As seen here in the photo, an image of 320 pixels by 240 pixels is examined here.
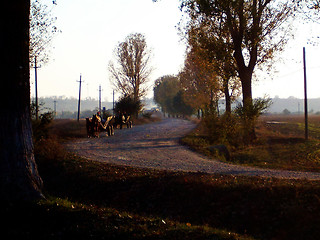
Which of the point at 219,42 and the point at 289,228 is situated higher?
the point at 219,42

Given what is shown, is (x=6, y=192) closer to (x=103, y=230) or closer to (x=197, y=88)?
(x=103, y=230)

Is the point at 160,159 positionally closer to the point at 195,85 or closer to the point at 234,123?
the point at 234,123

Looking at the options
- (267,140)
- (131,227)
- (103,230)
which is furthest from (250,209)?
(267,140)

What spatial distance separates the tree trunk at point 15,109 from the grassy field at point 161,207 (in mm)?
462

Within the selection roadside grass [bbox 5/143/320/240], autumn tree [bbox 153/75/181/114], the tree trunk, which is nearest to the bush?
roadside grass [bbox 5/143/320/240]

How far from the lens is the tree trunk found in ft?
23.8

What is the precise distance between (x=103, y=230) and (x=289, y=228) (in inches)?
148

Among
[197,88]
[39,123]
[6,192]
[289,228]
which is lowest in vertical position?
[289,228]

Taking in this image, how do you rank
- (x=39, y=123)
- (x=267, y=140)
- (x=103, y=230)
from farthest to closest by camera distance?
(x=267, y=140) → (x=39, y=123) → (x=103, y=230)

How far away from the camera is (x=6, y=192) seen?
7.23m

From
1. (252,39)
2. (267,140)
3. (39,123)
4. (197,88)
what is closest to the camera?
(39,123)

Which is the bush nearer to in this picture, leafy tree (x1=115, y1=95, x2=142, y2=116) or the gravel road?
the gravel road

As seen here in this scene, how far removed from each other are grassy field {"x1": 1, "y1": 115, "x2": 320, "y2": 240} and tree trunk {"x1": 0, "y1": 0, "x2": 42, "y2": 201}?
1.52 ft

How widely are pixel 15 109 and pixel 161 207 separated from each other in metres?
4.30
